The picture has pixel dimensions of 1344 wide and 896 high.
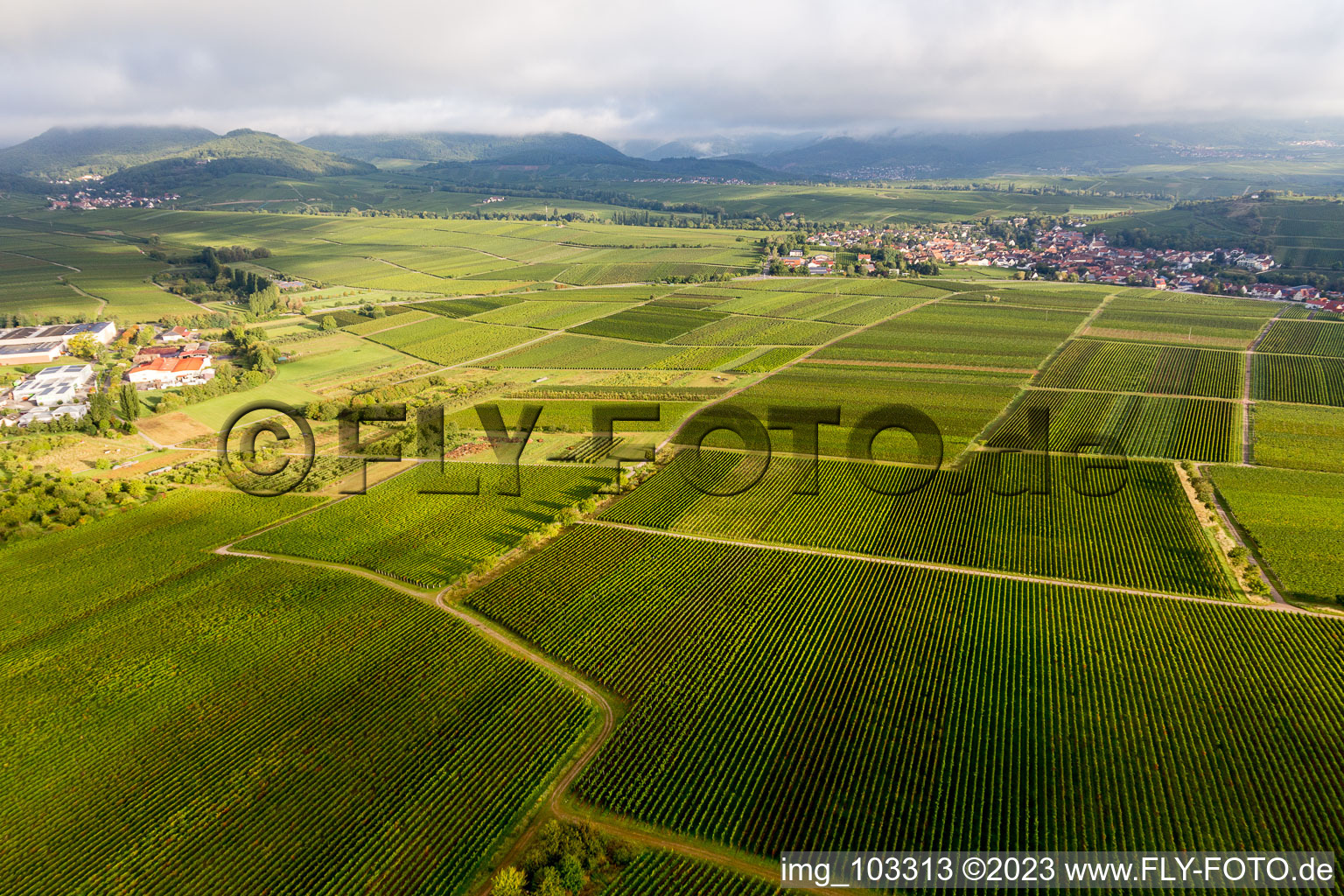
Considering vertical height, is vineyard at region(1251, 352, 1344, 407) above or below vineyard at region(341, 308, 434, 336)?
below

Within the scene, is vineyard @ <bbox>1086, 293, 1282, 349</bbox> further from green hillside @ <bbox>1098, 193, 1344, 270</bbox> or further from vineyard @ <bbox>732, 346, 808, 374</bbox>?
green hillside @ <bbox>1098, 193, 1344, 270</bbox>

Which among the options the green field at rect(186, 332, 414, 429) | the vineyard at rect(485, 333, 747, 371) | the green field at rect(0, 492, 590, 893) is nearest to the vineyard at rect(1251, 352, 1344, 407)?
the vineyard at rect(485, 333, 747, 371)

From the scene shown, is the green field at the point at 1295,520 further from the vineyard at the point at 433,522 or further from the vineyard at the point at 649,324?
the vineyard at the point at 649,324

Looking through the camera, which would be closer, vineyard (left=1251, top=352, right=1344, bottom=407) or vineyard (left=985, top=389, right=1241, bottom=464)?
vineyard (left=985, top=389, right=1241, bottom=464)

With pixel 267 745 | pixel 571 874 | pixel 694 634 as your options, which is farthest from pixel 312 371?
pixel 571 874

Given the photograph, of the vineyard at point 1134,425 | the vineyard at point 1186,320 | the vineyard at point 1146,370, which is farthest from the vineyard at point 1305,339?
the vineyard at point 1134,425

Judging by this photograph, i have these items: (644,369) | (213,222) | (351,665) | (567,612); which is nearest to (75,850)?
(351,665)

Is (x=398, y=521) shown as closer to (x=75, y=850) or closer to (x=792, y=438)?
(x=75, y=850)

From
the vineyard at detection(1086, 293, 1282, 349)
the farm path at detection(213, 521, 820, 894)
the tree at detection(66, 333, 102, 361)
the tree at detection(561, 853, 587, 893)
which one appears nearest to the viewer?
the tree at detection(561, 853, 587, 893)
